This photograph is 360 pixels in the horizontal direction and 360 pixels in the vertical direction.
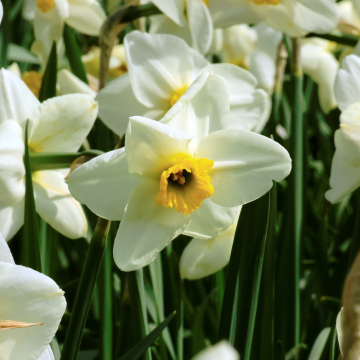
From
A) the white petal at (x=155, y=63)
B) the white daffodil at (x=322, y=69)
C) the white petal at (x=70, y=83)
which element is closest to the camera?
the white petal at (x=155, y=63)

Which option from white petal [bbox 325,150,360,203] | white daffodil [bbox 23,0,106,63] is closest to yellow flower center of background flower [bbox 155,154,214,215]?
white petal [bbox 325,150,360,203]

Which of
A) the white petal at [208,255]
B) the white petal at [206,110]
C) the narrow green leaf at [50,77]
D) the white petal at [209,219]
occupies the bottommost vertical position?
the white petal at [208,255]

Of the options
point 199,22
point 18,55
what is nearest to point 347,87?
point 199,22

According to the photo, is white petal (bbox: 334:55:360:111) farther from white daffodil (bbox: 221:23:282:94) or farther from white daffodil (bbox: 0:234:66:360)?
white daffodil (bbox: 221:23:282:94)

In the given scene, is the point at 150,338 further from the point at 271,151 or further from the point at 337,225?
the point at 337,225

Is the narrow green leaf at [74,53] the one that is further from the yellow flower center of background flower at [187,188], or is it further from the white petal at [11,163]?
the yellow flower center of background flower at [187,188]

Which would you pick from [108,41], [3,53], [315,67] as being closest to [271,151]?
[108,41]

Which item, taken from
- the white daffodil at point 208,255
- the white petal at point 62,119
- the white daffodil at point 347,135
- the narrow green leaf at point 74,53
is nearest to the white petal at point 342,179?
the white daffodil at point 347,135
